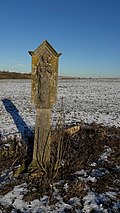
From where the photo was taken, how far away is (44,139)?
5.67 meters

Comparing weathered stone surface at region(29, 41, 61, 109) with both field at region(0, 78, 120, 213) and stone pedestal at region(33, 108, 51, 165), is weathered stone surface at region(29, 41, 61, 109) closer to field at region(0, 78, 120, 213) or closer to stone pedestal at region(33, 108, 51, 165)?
stone pedestal at region(33, 108, 51, 165)

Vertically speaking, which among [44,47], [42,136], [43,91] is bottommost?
[42,136]

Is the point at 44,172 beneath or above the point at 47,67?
beneath

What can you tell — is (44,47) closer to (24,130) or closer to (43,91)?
(43,91)

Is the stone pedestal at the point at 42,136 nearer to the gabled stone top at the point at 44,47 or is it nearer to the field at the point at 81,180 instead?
the field at the point at 81,180

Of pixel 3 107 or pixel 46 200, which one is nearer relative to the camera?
pixel 46 200

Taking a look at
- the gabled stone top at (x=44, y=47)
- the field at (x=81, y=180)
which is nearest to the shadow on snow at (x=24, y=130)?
the field at (x=81, y=180)

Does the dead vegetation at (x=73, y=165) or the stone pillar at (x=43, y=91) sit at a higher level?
the stone pillar at (x=43, y=91)

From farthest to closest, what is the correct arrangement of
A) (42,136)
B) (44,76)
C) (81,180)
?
1. (42,136)
2. (44,76)
3. (81,180)

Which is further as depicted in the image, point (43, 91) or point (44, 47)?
point (43, 91)

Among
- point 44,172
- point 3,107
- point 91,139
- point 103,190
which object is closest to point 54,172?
point 44,172

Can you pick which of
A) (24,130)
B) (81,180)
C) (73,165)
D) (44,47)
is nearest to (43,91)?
(44,47)

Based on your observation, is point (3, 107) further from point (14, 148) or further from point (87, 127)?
point (14, 148)

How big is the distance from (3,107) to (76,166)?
9.47 metres
